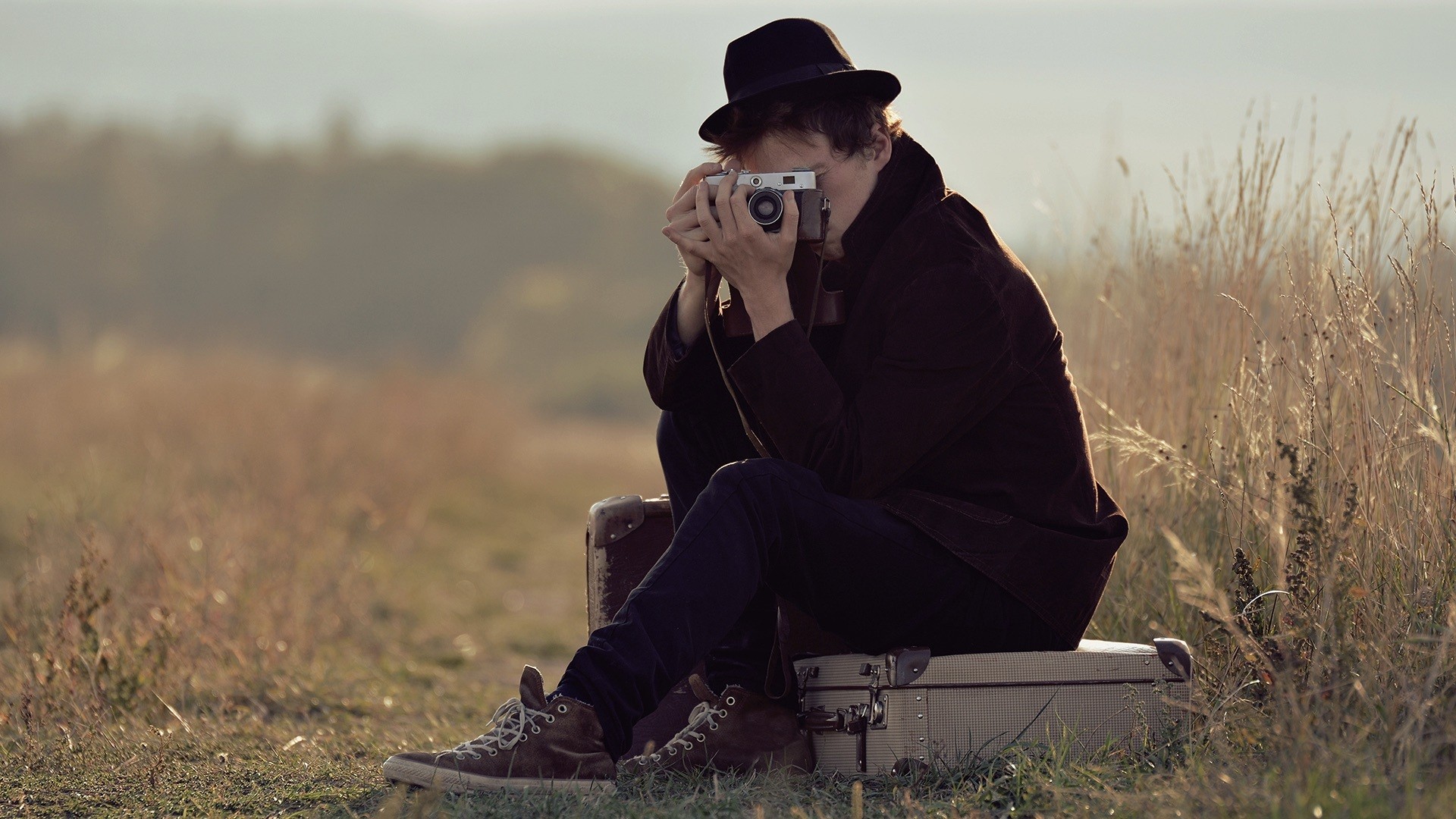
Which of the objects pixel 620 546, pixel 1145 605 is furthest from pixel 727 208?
pixel 1145 605

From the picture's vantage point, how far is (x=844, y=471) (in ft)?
8.53

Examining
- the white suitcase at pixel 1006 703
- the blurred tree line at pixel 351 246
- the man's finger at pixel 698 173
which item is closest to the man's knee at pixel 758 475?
the white suitcase at pixel 1006 703

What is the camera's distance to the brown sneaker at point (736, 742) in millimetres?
2711

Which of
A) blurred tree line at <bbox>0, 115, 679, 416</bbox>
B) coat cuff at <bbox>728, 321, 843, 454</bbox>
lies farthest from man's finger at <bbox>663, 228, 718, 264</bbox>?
blurred tree line at <bbox>0, 115, 679, 416</bbox>

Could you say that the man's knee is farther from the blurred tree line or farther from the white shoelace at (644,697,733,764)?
the blurred tree line

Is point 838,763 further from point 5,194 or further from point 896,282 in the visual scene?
point 5,194

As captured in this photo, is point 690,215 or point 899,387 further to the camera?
point 690,215

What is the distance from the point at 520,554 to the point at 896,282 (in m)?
7.08

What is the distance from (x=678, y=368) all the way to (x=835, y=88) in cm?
69

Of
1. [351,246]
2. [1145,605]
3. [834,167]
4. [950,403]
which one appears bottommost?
[1145,605]

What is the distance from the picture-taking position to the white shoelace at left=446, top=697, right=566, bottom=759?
8.07 feet

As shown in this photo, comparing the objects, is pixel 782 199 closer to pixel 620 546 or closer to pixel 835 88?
pixel 835 88

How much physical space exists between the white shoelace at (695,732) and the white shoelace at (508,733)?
0.33m

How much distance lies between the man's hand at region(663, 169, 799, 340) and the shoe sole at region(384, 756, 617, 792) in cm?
91
